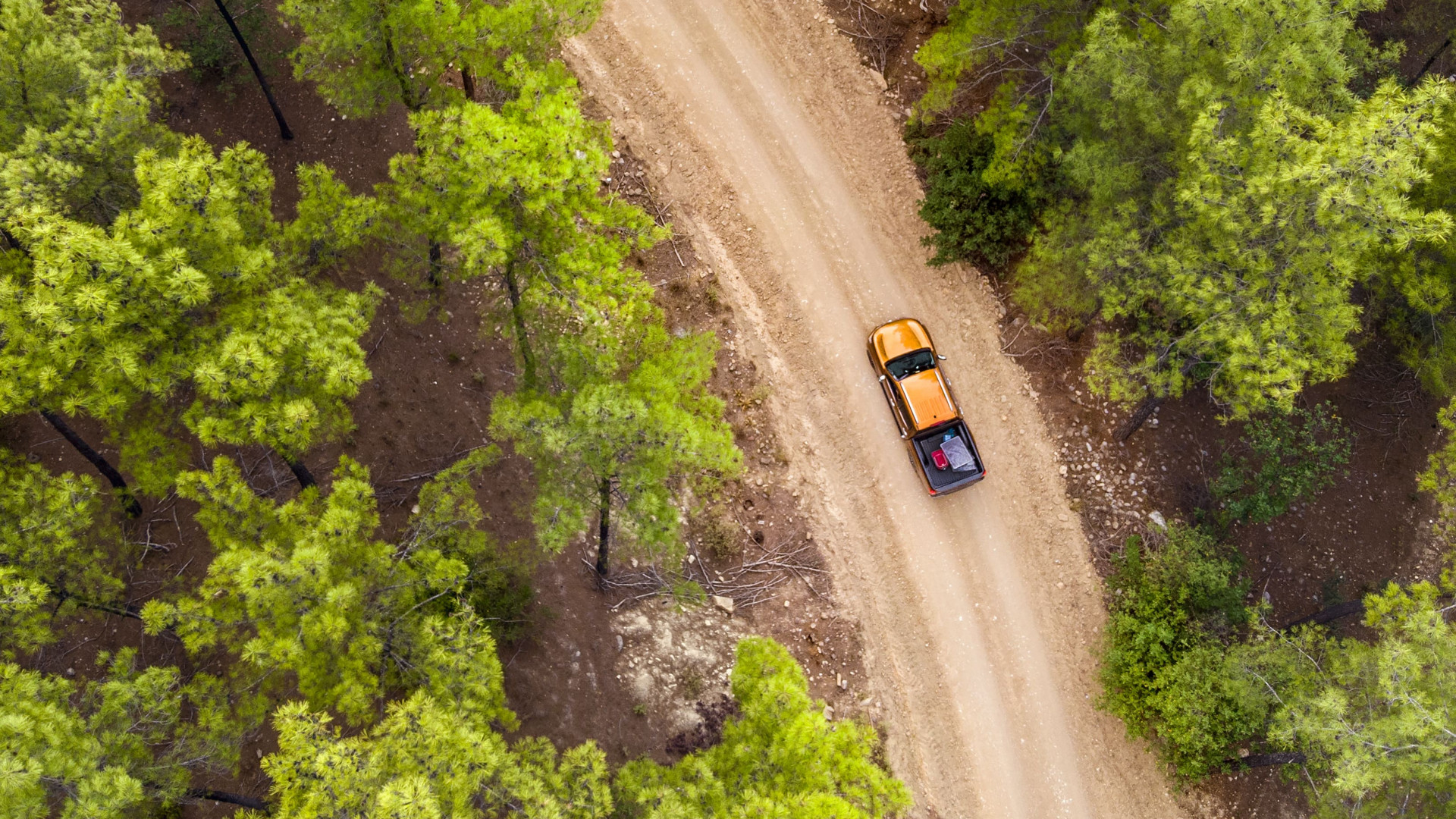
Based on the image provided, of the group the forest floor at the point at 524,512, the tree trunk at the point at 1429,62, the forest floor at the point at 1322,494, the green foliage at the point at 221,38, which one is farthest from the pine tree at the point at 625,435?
the tree trunk at the point at 1429,62

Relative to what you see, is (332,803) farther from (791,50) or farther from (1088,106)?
(791,50)

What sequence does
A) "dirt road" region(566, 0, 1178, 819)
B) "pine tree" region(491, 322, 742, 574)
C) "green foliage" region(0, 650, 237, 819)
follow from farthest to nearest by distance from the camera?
"dirt road" region(566, 0, 1178, 819) < "pine tree" region(491, 322, 742, 574) < "green foliage" region(0, 650, 237, 819)

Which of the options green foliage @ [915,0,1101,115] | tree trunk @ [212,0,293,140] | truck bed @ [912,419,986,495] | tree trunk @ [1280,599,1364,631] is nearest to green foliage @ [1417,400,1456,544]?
tree trunk @ [1280,599,1364,631]

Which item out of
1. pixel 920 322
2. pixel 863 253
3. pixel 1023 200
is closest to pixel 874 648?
pixel 920 322

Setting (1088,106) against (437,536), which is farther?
(1088,106)

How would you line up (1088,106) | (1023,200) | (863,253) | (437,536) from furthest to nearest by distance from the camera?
1. (863,253)
2. (1023,200)
3. (1088,106)
4. (437,536)

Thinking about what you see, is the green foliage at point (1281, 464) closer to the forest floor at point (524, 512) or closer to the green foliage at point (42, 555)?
the forest floor at point (524, 512)

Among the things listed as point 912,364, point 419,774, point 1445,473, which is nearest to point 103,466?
point 419,774

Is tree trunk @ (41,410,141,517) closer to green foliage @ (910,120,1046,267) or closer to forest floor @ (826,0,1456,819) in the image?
green foliage @ (910,120,1046,267)
